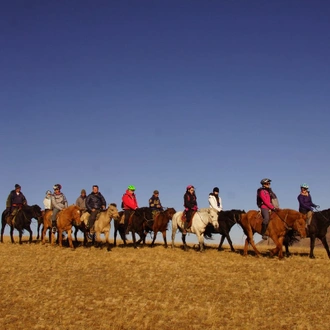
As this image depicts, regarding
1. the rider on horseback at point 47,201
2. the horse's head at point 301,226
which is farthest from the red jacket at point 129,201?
the horse's head at point 301,226

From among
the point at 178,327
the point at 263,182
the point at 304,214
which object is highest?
the point at 263,182

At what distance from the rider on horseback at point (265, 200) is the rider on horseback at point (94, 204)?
8348 millimetres

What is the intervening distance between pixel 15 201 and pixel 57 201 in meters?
3.99

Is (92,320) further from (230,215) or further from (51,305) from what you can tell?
(230,215)

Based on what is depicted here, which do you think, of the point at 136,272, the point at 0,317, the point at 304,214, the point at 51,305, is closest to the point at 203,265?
the point at 136,272

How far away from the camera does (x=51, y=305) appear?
1066cm

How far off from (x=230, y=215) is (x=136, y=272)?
783 cm

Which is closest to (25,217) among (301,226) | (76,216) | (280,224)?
(76,216)

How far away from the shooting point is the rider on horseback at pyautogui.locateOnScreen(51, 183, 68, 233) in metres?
22.9

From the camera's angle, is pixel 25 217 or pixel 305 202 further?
pixel 25 217

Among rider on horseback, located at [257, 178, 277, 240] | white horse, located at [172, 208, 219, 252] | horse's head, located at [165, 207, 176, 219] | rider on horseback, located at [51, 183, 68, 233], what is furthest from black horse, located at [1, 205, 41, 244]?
rider on horseback, located at [257, 178, 277, 240]

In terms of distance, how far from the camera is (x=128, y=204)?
2273 centimetres

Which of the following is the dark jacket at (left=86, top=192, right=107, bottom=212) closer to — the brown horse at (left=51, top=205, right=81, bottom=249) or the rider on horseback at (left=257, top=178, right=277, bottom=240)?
the brown horse at (left=51, top=205, right=81, bottom=249)

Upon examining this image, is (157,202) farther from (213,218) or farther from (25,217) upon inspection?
(25,217)
